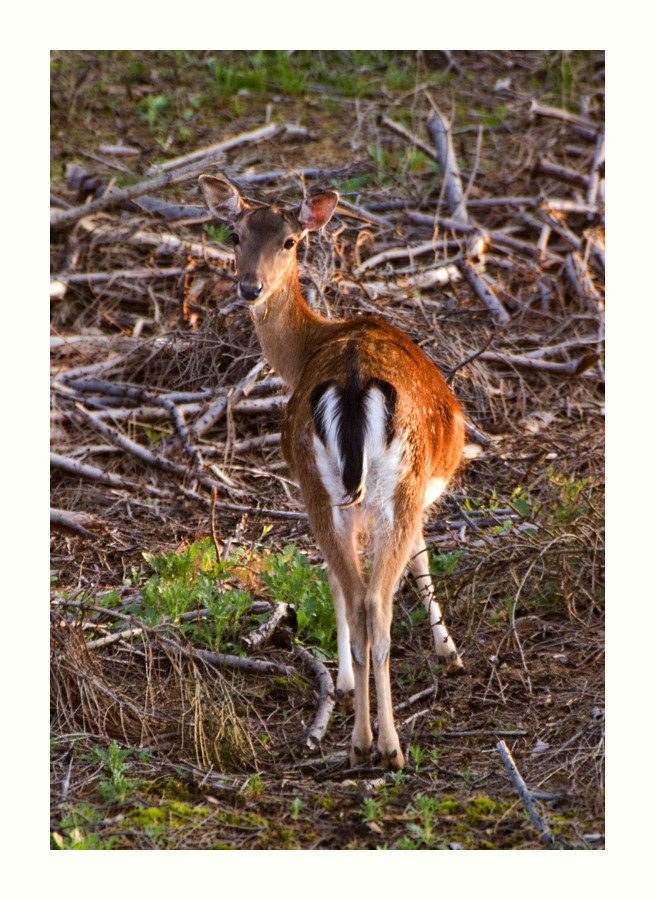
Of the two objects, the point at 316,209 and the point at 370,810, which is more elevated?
the point at 316,209

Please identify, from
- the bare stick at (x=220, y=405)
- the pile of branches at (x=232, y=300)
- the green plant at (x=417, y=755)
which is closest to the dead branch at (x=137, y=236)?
the pile of branches at (x=232, y=300)

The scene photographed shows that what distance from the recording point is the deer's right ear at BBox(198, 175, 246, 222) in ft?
15.1

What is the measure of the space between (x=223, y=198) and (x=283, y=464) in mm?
1813

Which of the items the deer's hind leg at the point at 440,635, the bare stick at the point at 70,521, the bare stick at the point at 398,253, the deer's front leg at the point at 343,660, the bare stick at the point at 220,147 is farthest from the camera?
the bare stick at the point at 220,147

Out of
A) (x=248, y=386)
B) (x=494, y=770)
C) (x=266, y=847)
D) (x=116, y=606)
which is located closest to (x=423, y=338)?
(x=248, y=386)

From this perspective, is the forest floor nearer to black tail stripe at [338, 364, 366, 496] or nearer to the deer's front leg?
the deer's front leg

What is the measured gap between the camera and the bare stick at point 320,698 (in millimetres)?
3879

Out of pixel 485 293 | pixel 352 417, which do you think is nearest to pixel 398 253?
pixel 485 293

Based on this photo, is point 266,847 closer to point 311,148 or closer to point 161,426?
point 161,426

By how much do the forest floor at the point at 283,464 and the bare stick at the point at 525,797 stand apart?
24mm

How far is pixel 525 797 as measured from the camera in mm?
3426

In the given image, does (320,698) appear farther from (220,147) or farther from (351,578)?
(220,147)

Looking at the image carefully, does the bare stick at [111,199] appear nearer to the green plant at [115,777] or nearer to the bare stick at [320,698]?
the bare stick at [320,698]

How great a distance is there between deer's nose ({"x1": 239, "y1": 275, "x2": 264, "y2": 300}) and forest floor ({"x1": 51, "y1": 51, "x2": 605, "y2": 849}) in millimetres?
923
